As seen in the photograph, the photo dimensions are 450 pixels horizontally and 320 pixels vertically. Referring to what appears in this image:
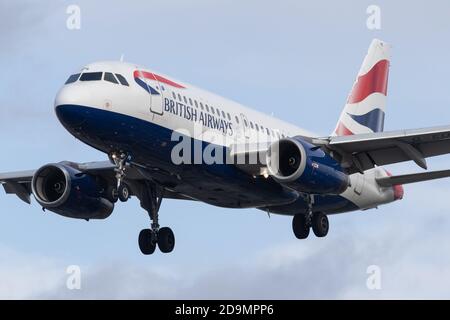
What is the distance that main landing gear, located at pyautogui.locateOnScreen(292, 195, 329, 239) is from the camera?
50.3 meters

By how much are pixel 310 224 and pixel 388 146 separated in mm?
4933

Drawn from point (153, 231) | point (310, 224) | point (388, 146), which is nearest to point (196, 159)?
point (153, 231)

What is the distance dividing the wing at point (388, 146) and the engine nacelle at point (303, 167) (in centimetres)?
91

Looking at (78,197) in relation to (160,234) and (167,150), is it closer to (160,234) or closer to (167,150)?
(160,234)

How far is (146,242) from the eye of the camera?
164ft

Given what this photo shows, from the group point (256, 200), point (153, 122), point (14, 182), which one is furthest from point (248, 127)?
point (14, 182)

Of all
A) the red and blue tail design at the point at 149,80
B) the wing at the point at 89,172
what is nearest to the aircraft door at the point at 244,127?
the wing at the point at 89,172

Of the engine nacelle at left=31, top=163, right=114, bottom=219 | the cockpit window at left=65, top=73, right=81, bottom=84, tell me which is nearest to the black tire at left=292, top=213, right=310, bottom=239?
the engine nacelle at left=31, top=163, right=114, bottom=219

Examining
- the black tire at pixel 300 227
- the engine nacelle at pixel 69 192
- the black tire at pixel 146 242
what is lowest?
the black tire at pixel 146 242

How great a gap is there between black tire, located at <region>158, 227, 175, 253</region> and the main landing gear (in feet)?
16.3

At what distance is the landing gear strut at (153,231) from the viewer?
1966 inches

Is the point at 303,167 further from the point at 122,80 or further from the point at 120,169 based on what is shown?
the point at 122,80

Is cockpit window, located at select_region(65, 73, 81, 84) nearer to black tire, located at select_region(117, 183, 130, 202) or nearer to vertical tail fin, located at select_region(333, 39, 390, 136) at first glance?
black tire, located at select_region(117, 183, 130, 202)

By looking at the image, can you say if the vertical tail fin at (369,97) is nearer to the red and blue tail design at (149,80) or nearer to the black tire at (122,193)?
the red and blue tail design at (149,80)
